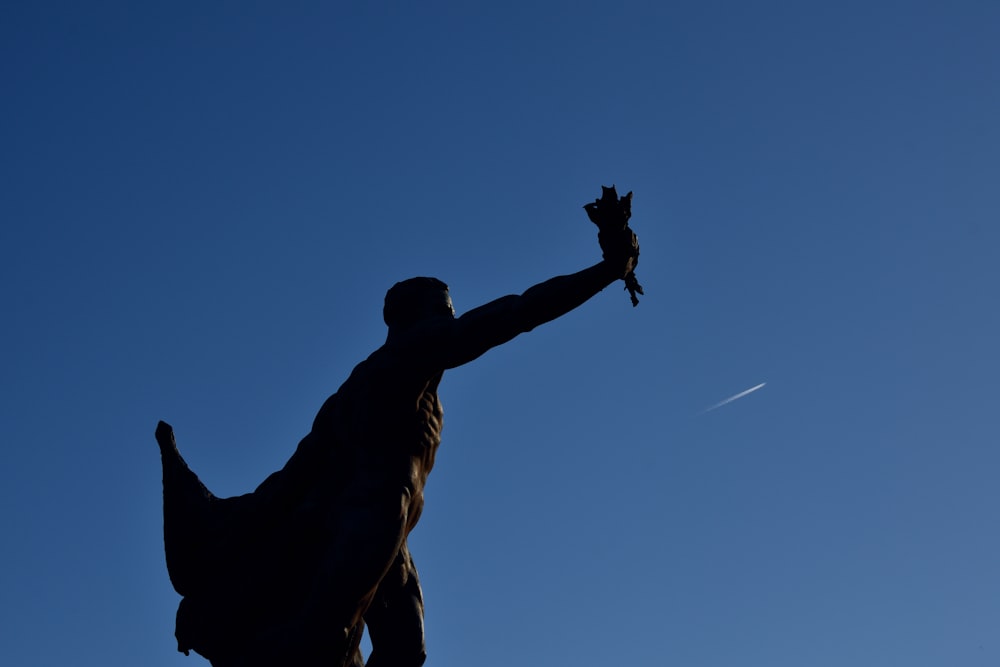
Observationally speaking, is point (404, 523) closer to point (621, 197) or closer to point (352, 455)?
point (352, 455)

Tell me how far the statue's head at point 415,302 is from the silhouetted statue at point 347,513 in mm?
10

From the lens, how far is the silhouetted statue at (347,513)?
8812 millimetres

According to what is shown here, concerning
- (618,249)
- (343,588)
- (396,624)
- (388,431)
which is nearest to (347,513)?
(343,588)

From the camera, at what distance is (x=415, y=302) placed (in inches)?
389

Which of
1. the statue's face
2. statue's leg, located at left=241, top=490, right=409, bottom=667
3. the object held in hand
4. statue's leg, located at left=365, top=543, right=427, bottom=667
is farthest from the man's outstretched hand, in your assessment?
statue's leg, located at left=365, top=543, right=427, bottom=667

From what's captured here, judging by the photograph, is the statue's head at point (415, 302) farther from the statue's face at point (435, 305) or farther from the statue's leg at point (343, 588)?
the statue's leg at point (343, 588)

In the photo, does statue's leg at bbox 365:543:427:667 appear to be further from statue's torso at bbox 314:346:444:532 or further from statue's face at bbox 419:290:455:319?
statue's face at bbox 419:290:455:319

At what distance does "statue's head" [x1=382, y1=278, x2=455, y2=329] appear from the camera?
9.85 m

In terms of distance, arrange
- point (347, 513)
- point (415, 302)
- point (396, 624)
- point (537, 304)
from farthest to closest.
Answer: point (415, 302), point (396, 624), point (347, 513), point (537, 304)

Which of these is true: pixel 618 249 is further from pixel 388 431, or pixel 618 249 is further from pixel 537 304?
pixel 388 431

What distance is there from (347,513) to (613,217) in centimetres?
248

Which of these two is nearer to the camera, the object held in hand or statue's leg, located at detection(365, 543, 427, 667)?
the object held in hand

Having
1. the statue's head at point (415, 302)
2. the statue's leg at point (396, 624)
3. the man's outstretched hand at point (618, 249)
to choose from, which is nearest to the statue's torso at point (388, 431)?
the statue's head at point (415, 302)

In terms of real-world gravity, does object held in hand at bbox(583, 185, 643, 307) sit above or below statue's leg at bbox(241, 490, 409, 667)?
above
